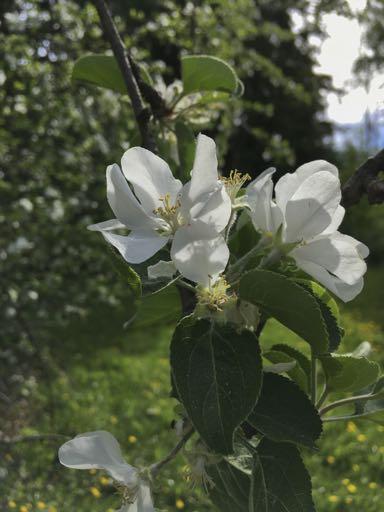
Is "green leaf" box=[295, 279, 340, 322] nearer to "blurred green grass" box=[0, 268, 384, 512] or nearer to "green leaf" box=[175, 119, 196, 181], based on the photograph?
"green leaf" box=[175, 119, 196, 181]

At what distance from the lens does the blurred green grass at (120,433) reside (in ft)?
8.55

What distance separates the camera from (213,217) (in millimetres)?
583

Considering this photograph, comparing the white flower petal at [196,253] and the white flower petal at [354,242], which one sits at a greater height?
the white flower petal at [196,253]

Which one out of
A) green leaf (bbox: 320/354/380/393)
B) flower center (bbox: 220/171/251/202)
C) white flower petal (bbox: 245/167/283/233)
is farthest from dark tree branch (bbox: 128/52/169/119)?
green leaf (bbox: 320/354/380/393)

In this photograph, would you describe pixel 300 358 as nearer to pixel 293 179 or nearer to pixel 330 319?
pixel 330 319

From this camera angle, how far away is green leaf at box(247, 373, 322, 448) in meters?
0.64

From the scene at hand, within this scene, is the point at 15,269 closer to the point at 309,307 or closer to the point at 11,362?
the point at 11,362

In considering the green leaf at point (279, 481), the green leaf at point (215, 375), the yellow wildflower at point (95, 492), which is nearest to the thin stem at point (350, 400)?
the green leaf at point (279, 481)

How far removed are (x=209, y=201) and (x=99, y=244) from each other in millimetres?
2787

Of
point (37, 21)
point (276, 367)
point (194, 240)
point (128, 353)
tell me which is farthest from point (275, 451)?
point (128, 353)

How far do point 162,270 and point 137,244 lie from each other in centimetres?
4

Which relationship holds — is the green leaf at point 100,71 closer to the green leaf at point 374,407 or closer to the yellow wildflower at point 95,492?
the green leaf at point 374,407

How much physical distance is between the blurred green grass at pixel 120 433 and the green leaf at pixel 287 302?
3.91 feet

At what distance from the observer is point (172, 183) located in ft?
2.25
